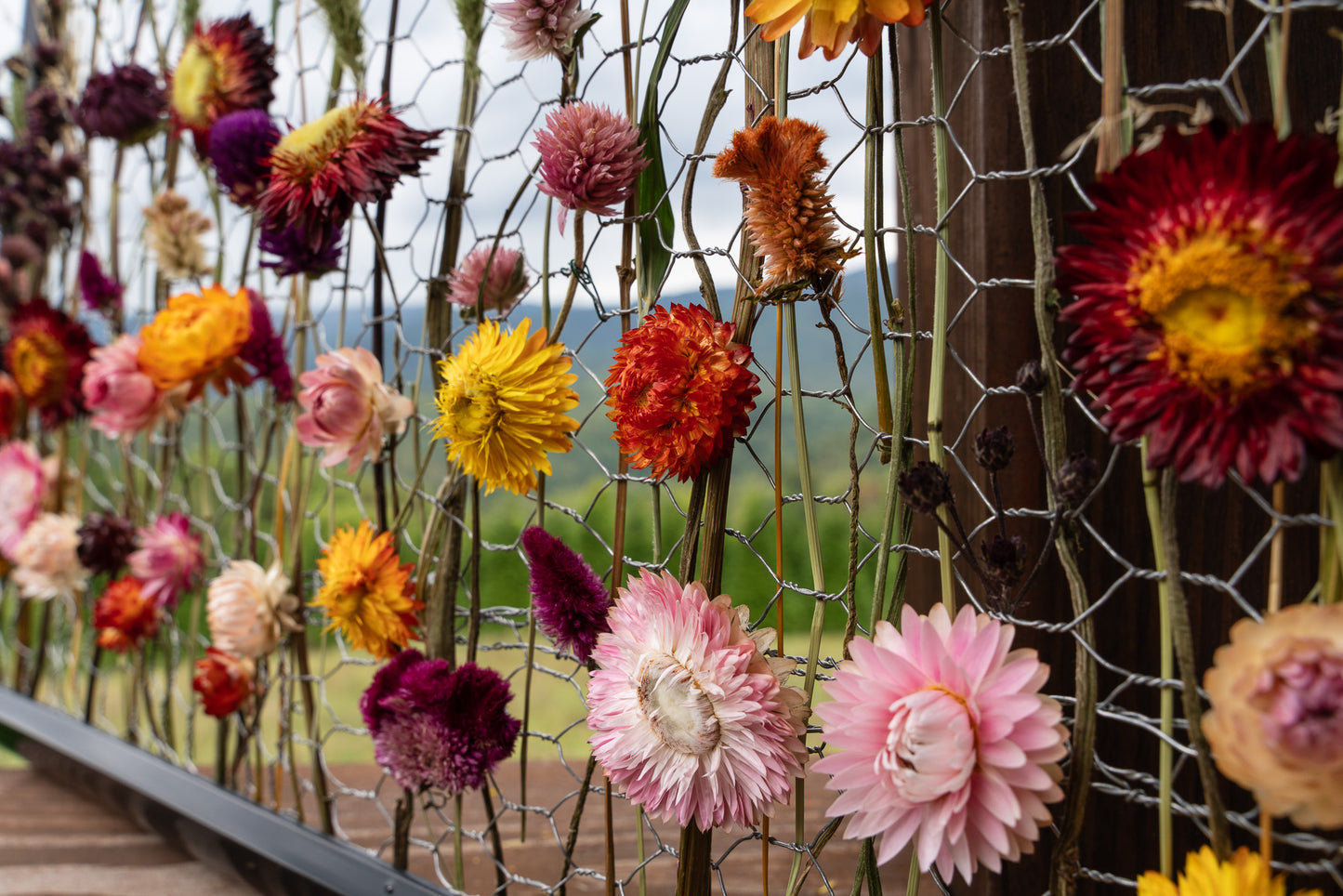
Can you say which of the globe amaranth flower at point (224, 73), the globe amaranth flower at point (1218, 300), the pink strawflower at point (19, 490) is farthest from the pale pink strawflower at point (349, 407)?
the pink strawflower at point (19, 490)

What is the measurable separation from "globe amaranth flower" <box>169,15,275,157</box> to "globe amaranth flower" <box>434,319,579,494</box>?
1.27ft

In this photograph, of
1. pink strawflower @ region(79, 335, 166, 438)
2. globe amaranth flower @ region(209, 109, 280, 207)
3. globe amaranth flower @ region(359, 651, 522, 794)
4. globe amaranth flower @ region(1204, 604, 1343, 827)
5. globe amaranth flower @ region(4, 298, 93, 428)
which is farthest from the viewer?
globe amaranth flower @ region(4, 298, 93, 428)

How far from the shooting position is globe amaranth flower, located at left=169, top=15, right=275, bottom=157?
71 cm

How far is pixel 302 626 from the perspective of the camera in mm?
673

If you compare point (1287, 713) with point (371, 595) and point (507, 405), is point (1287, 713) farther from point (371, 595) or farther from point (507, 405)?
point (371, 595)

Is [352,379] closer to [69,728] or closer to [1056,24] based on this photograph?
[1056,24]

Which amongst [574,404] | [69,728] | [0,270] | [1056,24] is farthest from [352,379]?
[0,270]

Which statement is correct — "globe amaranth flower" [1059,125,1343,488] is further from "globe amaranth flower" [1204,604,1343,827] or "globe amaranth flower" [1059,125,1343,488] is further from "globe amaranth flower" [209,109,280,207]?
"globe amaranth flower" [209,109,280,207]

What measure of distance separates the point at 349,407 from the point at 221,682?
0.29m

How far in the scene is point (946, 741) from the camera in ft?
0.99

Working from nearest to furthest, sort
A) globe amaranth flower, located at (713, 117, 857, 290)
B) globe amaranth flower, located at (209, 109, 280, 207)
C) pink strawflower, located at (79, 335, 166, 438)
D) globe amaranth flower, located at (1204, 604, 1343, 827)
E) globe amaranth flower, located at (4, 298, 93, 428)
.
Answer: globe amaranth flower, located at (1204, 604, 1343, 827), globe amaranth flower, located at (713, 117, 857, 290), globe amaranth flower, located at (209, 109, 280, 207), pink strawflower, located at (79, 335, 166, 438), globe amaranth flower, located at (4, 298, 93, 428)

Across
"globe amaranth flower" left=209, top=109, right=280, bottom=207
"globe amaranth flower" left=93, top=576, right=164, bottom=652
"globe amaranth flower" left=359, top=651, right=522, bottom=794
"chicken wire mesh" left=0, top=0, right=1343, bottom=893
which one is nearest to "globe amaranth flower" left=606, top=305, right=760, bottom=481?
"chicken wire mesh" left=0, top=0, right=1343, bottom=893

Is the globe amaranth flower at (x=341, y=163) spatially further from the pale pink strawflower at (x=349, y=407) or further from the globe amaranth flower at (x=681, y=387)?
the globe amaranth flower at (x=681, y=387)

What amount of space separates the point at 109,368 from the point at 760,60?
1.94 feet
